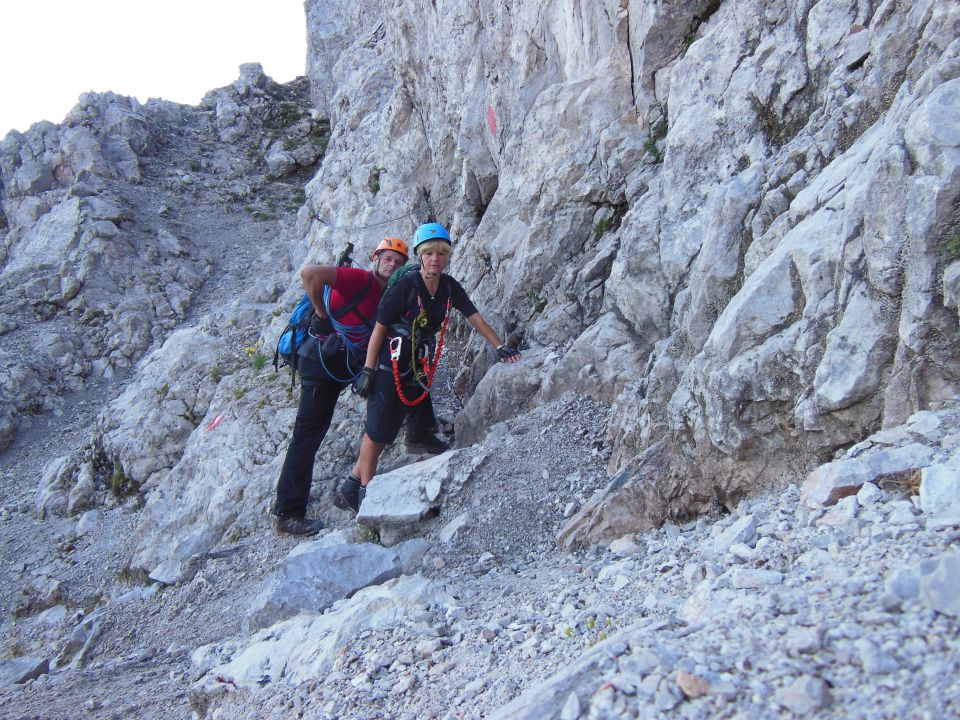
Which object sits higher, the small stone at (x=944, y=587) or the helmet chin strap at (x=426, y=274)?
the helmet chin strap at (x=426, y=274)

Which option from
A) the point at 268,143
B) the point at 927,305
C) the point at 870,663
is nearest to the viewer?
the point at 870,663

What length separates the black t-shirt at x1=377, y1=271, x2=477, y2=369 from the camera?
7141 mm

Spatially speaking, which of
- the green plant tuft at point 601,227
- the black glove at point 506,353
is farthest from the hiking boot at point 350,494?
the green plant tuft at point 601,227

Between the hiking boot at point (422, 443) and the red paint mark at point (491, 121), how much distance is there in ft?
19.1

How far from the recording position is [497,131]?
1128 cm

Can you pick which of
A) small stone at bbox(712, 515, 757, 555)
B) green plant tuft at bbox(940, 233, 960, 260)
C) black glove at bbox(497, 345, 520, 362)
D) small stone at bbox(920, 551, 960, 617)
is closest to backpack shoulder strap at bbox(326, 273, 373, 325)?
black glove at bbox(497, 345, 520, 362)

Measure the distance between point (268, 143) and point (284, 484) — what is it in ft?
84.6

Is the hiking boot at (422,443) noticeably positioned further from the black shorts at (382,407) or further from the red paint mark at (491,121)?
the red paint mark at (491,121)

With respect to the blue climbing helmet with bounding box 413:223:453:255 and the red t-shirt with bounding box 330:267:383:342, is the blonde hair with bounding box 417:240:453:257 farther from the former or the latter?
the red t-shirt with bounding box 330:267:383:342

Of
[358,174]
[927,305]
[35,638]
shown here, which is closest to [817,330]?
[927,305]

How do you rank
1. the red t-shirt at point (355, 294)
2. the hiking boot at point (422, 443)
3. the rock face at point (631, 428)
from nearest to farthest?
the rock face at point (631, 428) < the red t-shirt at point (355, 294) < the hiking boot at point (422, 443)

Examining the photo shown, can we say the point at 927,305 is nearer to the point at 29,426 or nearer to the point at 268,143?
the point at 29,426

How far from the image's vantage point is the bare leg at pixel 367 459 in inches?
291

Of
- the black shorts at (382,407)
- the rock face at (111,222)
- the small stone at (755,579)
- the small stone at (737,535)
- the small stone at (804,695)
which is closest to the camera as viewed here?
the small stone at (804,695)
